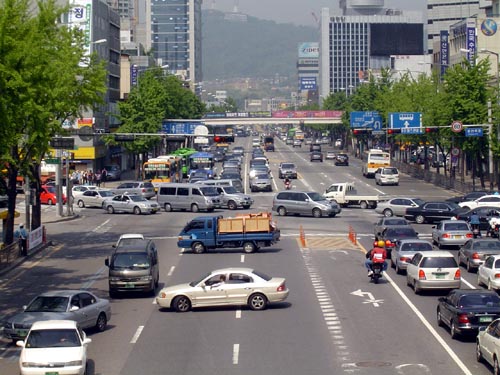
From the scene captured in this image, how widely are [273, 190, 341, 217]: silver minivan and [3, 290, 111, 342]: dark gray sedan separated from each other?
121 feet

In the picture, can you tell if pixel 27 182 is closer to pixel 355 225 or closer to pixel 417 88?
pixel 355 225

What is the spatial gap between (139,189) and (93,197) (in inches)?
169

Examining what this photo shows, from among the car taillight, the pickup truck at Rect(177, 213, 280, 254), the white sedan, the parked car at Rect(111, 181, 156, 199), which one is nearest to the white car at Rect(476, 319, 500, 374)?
the car taillight

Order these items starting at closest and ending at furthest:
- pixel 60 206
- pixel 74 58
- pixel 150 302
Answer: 1. pixel 150 302
2. pixel 74 58
3. pixel 60 206

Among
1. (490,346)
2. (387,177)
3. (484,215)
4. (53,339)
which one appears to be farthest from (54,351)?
(387,177)

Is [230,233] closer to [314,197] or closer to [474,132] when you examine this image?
[314,197]

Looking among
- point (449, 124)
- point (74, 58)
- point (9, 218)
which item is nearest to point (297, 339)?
point (9, 218)

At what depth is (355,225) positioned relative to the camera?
60.7 m

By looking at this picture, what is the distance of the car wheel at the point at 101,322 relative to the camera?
28734 millimetres

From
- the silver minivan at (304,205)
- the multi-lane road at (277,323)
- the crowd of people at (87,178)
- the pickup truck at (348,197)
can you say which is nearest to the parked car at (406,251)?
the multi-lane road at (277,323)

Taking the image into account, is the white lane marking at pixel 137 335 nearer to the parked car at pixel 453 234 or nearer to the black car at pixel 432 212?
the parked car at pixel 453 234

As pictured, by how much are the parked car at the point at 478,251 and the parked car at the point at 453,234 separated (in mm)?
5750

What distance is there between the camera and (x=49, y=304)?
92.5 feet

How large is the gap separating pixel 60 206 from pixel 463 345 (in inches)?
1774
